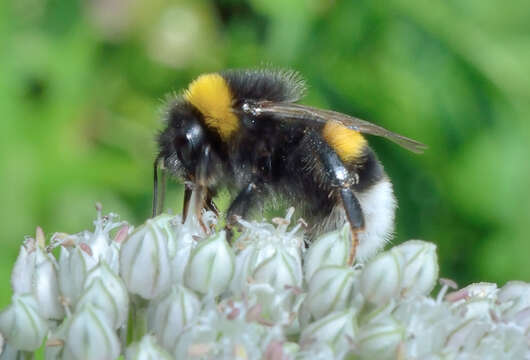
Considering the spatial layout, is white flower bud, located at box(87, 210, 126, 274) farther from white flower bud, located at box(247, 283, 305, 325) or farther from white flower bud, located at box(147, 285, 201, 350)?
white flower bud, located at box(247, 283, 305, 325)

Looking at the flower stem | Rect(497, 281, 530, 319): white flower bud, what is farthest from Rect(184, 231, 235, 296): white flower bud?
Rect(497, 281, 530, 319): white flower bud

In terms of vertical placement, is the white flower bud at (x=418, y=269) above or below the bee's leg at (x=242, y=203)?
below

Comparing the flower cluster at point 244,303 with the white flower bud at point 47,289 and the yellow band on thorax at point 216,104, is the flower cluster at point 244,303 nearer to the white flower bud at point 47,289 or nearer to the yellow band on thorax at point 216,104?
the white flower bud at point 47,289

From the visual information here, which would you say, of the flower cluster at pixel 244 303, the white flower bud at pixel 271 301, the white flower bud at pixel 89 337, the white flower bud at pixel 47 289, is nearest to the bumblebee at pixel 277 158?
the flower cluster at pixel 244 303

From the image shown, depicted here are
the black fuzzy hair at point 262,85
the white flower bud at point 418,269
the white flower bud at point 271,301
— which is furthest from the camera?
the black fuzzy hair at point 262,85

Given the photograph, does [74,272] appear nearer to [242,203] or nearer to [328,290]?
[242,203]

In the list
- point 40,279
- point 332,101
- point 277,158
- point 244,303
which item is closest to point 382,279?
point 244,303

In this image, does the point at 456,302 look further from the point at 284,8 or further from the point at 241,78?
the point at 284,8
